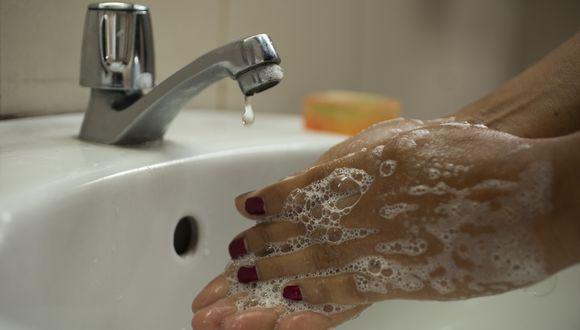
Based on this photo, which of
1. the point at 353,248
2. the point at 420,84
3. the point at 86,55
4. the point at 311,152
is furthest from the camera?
the point at 420,84

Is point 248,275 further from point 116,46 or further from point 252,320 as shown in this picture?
point 116,46

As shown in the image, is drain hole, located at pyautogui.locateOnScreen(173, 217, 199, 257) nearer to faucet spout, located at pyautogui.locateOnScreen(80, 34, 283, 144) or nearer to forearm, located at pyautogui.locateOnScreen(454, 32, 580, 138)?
faucet spout, located at pyautogui.locateOnScreen(80, 34, 283, 144)

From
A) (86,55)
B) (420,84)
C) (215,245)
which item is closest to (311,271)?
(215,245)

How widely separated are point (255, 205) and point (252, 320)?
0.09 m

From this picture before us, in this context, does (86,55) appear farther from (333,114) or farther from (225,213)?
(333,114)

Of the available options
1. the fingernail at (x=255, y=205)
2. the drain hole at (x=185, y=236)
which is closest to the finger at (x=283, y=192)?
the fingernail at (x=255, y=205)

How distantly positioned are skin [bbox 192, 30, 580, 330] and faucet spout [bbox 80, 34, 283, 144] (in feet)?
0.28

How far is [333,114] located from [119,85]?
1.00 feet

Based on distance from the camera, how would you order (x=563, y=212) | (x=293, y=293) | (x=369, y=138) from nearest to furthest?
1. (x=563, y=212)
2. (x=293, y=293)
3. (x=369, y=138)

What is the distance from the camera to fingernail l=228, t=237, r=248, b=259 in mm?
594

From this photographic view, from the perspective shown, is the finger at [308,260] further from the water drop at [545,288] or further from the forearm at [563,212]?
the water drop at [545,288]

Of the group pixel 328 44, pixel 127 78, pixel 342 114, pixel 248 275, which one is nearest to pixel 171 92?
pixel 127 78

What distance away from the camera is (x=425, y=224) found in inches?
19.7

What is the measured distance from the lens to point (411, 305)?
2.37 ft
